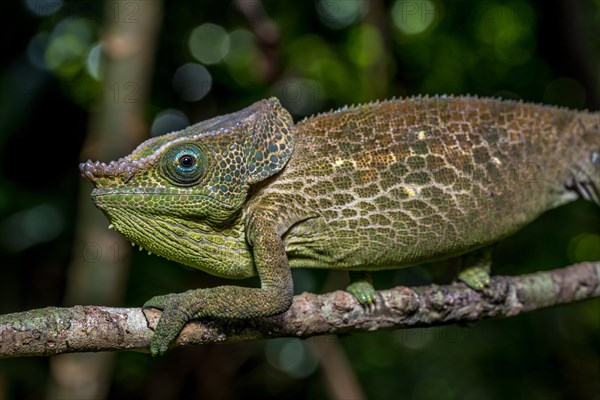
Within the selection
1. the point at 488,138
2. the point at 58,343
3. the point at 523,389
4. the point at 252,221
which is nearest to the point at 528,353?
the point at 523,389

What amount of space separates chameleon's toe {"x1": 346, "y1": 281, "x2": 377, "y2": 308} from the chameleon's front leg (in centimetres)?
45

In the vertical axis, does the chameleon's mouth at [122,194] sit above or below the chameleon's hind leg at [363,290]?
above

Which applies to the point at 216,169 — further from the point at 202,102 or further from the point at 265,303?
the point at 202,102

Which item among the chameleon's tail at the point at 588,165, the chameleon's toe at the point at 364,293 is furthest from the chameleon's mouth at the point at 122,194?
the chameleon's tail at the point at 588,165

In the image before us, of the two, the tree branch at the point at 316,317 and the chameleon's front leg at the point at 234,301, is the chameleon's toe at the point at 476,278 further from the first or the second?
the chameleon's front leg at the point at 234,301

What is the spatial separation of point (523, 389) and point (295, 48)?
13.8 ft

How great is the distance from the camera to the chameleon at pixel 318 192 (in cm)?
238

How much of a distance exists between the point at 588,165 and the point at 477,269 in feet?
2.76

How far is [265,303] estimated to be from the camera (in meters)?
2.24

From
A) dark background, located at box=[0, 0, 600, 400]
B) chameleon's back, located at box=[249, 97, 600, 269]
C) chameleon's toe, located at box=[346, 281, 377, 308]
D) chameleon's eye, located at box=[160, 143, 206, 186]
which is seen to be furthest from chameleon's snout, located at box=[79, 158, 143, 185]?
dark background, located at box=[0, 0, 600, 400]

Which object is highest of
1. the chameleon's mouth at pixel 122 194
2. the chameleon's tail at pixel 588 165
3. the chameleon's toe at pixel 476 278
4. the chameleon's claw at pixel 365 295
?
the chameleon's tail at pixel 588 165

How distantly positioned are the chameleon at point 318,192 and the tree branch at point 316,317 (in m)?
0.08

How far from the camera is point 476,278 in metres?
3.01

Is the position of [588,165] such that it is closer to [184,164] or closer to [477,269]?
[477,269]
